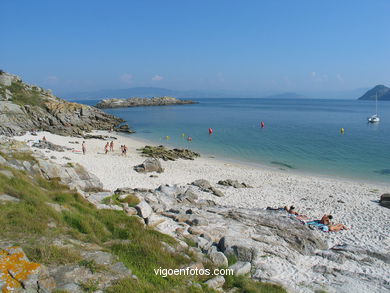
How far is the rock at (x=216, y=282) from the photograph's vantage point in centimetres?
698

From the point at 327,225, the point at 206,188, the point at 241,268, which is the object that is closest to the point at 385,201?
the point at 327,225

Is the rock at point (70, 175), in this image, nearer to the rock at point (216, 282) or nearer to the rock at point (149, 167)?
the rock at point (216, 282)

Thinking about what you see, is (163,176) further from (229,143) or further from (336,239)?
(229,143)

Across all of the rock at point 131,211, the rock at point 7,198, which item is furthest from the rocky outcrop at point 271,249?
the rock at point 7,198

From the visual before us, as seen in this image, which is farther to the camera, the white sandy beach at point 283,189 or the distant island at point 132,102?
the distant island at point 132,102

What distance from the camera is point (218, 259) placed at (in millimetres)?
8531

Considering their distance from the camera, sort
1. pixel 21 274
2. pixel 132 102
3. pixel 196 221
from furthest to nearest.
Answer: pixel 132 102 → pixel 196 221 → pixel 21 274

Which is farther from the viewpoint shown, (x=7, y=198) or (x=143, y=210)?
(x=143, y=210)

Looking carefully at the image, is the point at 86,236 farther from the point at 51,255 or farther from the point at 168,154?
the point at 168,154

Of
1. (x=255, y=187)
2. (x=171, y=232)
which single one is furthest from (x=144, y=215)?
(x=255, y=187)

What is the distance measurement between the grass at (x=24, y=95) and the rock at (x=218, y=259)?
48445mm

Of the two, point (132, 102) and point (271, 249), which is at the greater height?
point (132, 102)

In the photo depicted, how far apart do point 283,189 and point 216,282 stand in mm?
15490

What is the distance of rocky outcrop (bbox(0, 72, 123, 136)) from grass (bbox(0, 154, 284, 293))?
110ft
